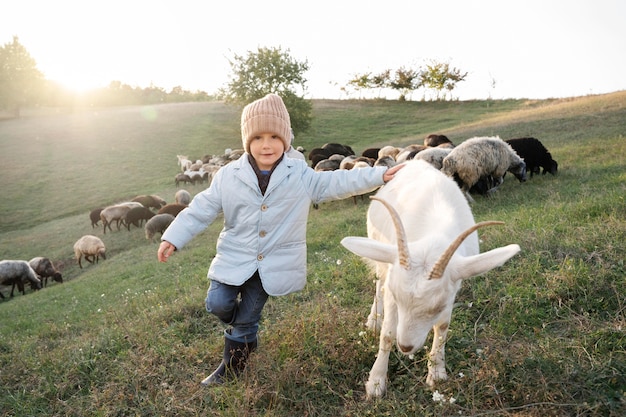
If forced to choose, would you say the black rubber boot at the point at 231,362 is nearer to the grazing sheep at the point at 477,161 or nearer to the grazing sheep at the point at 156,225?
the grazing sheep at the point at 477,161

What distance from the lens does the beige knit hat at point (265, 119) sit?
3.31 meters

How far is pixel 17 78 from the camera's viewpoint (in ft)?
159

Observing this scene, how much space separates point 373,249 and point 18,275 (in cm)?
1365

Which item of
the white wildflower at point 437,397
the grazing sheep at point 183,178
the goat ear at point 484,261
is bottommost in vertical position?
the grazing sheep at point 183,178

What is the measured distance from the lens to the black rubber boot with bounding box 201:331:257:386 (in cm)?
339

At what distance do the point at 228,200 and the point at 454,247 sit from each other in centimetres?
186

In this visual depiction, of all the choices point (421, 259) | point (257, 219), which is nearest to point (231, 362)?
Result: point (257, 219)

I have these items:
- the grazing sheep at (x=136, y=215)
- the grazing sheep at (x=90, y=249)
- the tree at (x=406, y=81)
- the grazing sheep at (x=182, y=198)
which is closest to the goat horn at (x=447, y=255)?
the grazing sheep at (x=90, y=249)

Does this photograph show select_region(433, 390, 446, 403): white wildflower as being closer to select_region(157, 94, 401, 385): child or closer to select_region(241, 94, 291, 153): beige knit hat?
select_region(157, 94, 401, 385): child

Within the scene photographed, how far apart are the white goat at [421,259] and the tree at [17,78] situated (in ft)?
188

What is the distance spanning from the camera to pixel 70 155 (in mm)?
30672

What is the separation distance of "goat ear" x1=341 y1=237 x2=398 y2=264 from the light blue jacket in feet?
3.10

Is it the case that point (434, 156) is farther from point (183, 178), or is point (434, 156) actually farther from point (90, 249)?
point (183, 178)

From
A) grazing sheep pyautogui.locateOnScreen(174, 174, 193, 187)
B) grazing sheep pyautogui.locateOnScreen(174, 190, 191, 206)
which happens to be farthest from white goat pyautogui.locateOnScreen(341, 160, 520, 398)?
grazing sheep pyautogui.locateOnScreen(174, 174, 193, 187)
